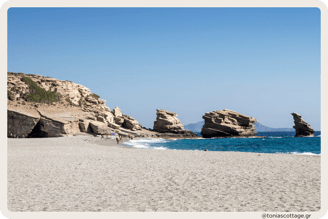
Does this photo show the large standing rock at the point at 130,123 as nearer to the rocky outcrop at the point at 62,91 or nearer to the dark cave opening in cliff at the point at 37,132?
the rocky outcrop at the point at 62,91

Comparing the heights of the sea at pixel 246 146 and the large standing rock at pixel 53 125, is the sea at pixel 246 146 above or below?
below

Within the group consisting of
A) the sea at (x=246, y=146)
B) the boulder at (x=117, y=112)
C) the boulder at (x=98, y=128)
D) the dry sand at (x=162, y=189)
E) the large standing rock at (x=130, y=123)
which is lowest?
the dry sand at (x=162, y=189)

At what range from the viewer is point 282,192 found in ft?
25.6

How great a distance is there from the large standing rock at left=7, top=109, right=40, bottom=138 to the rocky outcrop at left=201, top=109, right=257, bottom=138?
50.3 metres

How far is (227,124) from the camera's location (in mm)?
74938

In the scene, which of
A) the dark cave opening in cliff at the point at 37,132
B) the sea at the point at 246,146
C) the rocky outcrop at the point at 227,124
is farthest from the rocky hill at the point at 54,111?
the rocky outcrop at the point at 227,124

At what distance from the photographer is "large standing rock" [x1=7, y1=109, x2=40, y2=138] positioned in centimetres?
4441

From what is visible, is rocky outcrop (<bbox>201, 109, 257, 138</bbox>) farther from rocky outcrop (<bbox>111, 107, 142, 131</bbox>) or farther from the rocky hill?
the rocky hill

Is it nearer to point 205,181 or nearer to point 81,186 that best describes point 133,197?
point 81,186

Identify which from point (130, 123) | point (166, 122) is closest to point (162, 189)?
point (130, 123)

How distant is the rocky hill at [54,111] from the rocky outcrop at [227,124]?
2288 centimetres

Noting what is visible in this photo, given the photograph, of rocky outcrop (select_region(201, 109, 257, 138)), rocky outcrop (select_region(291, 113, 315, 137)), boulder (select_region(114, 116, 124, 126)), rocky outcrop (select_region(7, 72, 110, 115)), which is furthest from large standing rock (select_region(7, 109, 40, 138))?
rocky outcrop (select_region(291, 113, 315, 137))

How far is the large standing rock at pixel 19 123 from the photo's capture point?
146 feet

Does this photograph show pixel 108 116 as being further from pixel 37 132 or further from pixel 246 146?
pixel 246 146
